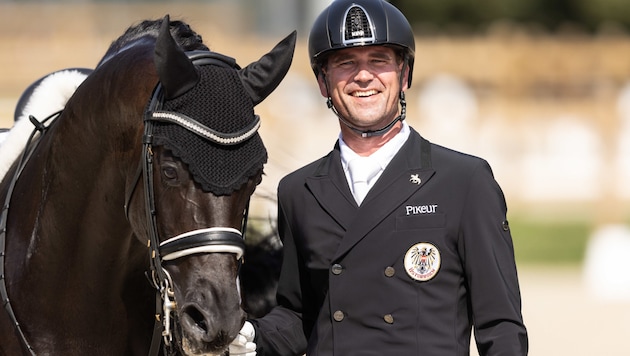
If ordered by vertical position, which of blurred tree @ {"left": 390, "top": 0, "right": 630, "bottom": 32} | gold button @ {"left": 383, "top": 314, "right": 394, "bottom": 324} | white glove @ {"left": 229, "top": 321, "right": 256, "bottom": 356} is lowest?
white glove @ {"left": 229, "top": 321, "right": 256, "bottom": 356}

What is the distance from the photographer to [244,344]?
313cm

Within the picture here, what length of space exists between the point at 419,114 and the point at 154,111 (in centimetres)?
1762

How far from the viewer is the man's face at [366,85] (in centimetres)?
330

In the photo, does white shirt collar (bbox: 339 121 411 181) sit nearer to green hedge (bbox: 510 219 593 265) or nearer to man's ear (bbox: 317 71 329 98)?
man's ear (bbox: 317 71 329 98)

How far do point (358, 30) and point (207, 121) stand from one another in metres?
0.68

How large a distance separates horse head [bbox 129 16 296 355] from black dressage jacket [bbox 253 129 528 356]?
42 cm

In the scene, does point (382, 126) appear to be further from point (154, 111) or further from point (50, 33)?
point (50, 33)

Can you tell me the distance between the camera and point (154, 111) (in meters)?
2.93

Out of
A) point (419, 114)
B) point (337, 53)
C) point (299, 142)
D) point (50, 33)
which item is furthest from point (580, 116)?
point (337, 53)

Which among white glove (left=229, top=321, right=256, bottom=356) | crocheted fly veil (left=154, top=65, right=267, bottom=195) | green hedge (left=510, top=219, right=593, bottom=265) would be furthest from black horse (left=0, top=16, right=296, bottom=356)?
green hedge (left=510, top=219, right=593, bottom=265)

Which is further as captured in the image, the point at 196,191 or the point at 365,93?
the point at 365,93

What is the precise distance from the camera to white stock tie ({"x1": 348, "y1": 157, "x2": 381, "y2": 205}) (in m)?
3.31

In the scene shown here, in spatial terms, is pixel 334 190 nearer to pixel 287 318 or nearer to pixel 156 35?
pixel 287 318

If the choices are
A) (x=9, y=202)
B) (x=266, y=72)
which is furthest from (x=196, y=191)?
(x=9, y=202)
